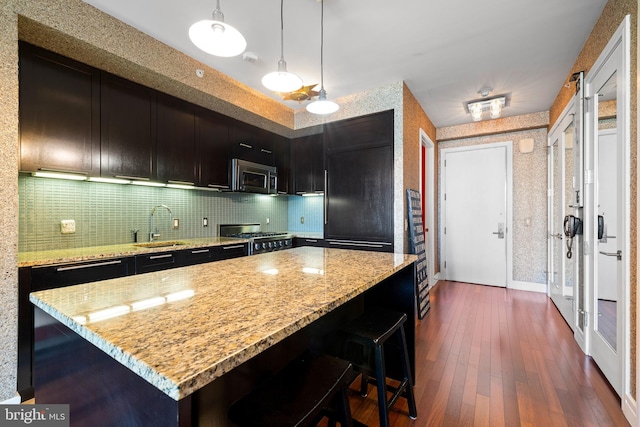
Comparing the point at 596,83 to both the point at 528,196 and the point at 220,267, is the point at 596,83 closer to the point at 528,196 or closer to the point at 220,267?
the point at 528,196

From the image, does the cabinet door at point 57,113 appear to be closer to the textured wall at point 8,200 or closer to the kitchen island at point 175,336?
the textured wall at point 8,200

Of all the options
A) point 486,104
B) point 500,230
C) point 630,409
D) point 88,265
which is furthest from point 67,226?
point 500,230

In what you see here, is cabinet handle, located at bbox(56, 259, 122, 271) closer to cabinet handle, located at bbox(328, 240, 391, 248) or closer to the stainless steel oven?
the stainless steel oven

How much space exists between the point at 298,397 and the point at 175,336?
48 cm

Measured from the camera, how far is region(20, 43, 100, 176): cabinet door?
1.92m

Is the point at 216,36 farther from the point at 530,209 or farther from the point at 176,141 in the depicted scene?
the point at 530,209

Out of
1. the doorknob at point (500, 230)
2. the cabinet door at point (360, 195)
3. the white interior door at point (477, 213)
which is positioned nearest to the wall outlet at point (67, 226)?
the cabinet door at point (360, 195)

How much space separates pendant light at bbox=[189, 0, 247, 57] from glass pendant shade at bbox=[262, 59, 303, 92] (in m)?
0.31

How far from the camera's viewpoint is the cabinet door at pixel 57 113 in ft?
6.30

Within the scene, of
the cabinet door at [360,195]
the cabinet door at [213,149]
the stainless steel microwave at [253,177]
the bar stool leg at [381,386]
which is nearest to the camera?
the bar stool leg at [381,386]

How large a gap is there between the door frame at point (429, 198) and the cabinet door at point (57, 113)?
383 cm

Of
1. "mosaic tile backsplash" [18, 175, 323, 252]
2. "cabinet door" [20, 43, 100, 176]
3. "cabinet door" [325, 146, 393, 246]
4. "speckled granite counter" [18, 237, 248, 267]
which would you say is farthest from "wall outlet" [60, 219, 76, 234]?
"cabinet door" [325, 146, 393, 246]

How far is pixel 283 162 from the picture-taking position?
426cm

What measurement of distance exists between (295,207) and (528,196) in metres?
3.69
